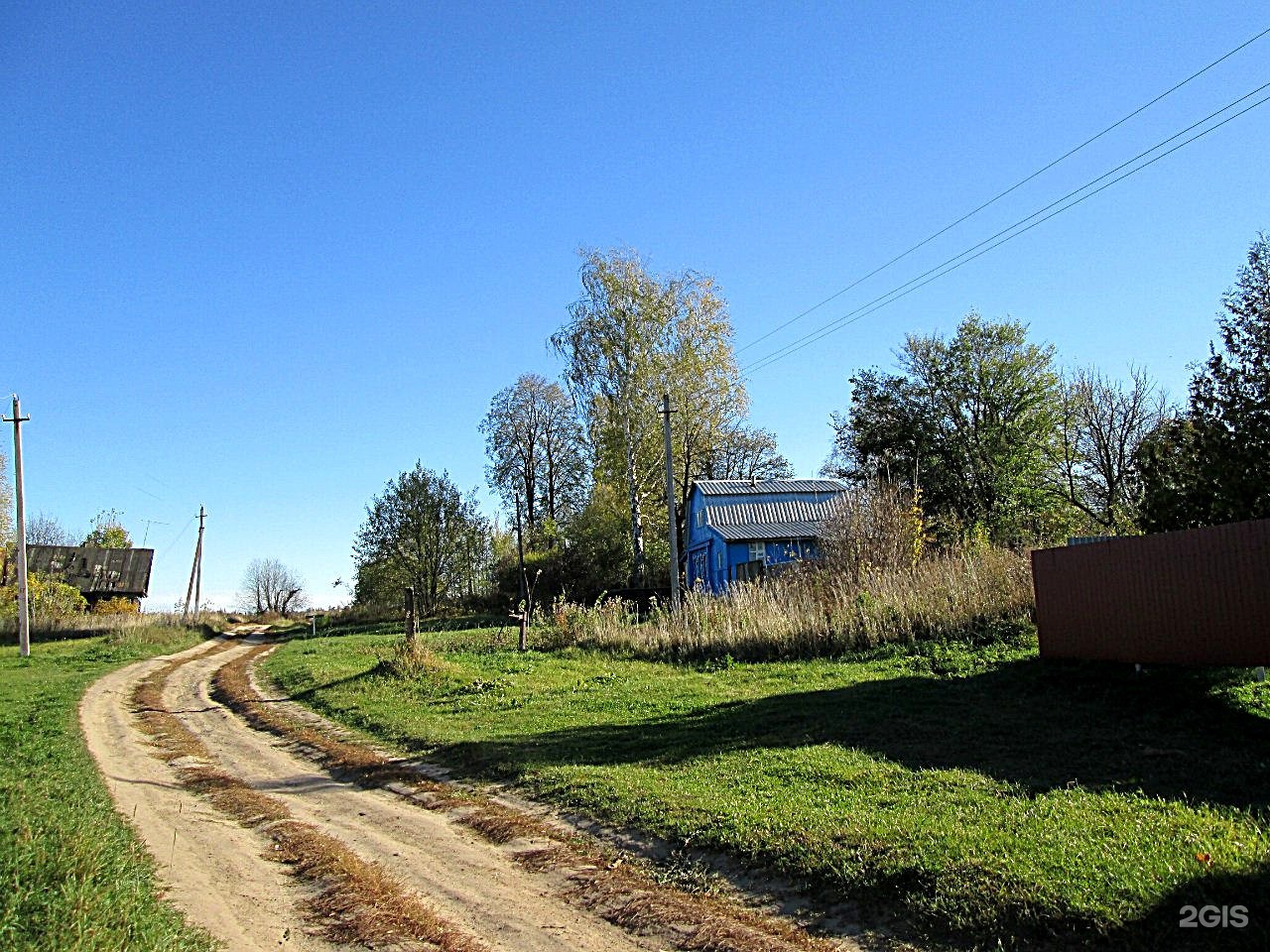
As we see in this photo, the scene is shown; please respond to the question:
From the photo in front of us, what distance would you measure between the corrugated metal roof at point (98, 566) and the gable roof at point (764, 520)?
50822 mm

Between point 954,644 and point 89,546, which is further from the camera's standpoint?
point 89,546

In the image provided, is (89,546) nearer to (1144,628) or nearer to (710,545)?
(710,545)

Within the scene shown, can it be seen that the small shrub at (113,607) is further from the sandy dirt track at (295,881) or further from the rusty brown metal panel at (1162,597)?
the rusty brown metal panel at (1162,597)

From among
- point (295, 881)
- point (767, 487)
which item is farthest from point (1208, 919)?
point (767, 487)

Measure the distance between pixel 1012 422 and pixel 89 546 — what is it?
218 feet

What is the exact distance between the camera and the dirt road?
5.46m

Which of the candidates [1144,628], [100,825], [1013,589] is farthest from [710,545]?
[100,825]

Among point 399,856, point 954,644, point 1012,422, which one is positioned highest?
point 1012,422

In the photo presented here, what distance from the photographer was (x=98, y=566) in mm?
67625

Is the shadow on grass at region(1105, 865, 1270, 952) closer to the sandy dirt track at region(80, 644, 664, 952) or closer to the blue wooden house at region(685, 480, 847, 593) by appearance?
the sandy dirt track at region(80, 644, 664, 952)

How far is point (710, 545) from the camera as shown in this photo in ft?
130

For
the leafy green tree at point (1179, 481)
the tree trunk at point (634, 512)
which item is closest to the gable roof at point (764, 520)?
the tree trunk at point (634, 512)

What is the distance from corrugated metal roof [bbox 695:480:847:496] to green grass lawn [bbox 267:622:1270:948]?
22.9 metres

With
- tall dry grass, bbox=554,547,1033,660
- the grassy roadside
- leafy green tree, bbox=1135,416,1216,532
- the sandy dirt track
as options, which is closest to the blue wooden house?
tall dry grass, bbox=554,547,1033,660
